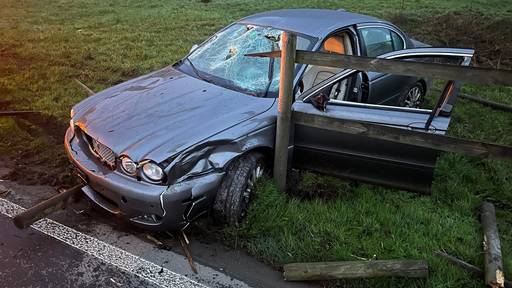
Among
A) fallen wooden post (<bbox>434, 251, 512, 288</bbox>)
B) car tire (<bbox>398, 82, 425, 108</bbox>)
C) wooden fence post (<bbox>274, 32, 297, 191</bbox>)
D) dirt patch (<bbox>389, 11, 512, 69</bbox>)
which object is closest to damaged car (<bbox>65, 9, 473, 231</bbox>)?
wooden fence post (<bbox>274, 32, 297, 191</bbox>)

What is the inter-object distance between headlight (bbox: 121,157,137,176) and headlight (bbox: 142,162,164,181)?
0.28 ft

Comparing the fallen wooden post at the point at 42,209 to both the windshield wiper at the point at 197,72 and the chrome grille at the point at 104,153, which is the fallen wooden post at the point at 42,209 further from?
the windshield wiper at the point at 197,72

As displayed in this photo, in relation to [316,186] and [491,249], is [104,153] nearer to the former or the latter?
[316,186]

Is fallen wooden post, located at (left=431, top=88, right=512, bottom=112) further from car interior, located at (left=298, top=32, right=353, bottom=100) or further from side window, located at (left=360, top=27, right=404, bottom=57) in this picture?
car interior, located at (left=298, top=32, right=353, bottom=100)

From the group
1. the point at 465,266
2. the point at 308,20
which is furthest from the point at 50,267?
the point at 308,20

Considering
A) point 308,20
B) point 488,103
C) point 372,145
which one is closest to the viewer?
point 372,145

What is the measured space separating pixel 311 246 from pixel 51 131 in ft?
11.2

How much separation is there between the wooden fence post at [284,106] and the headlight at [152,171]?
3.48ft

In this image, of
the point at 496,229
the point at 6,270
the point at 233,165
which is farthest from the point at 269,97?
the point at 6,270

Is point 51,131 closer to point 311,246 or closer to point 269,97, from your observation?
point 269,97

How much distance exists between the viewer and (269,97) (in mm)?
3906

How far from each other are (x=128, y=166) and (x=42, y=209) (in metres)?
0.70

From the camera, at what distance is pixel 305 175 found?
14.1 feet

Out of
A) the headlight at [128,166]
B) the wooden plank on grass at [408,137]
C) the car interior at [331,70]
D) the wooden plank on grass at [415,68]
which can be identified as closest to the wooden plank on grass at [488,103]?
the car interior at [331,70]
